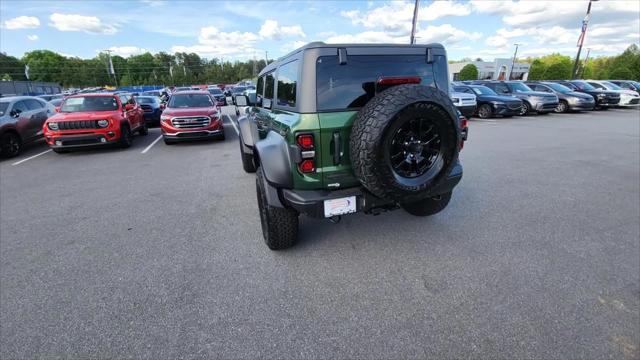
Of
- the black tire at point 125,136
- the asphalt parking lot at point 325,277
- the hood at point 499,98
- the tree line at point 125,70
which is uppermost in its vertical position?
the tree line at point 125,70

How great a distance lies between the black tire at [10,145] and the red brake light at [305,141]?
9.80 m

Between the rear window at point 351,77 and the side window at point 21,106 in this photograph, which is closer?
the rear window at point 351,77

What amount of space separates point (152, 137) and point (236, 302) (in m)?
10.6

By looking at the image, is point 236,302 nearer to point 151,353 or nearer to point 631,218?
point 151,353

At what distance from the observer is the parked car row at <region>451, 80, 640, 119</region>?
547 inches

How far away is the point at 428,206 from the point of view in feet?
12.3

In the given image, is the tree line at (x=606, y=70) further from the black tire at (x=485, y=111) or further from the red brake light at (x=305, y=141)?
the red brake light at (x=305, y=141)

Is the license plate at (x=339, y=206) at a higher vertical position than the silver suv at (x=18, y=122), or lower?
lower

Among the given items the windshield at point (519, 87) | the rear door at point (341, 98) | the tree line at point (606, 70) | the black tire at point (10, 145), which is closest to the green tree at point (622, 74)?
the tree line at point (606, 70)

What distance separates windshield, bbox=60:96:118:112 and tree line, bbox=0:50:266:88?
3611 inches

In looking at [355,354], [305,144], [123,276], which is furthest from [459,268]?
[123,276]

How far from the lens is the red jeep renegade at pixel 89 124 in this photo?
25.8ft

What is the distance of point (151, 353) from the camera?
2074 millimetres

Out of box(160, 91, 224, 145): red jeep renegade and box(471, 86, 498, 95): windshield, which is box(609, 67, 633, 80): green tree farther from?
box(160, 91, 224, 145): red jeep renegade
